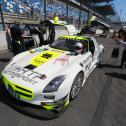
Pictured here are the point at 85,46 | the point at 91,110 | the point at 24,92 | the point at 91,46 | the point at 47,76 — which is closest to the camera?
the point at 24,92

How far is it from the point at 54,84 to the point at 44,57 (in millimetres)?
1287

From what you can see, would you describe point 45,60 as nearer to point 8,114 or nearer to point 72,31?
point 8,114

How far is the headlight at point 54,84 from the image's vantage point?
3635mm

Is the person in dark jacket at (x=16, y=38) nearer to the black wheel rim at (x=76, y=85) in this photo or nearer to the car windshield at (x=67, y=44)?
the car windshield at (x=67, y=44)

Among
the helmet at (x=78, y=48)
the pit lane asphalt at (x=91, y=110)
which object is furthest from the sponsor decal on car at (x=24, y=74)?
the helmet at (x=78, y=48)

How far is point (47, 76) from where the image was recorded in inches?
157

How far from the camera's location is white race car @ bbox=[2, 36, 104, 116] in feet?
11.9

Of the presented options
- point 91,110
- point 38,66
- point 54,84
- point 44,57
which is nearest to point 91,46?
point 44,57

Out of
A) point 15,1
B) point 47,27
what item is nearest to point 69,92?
point 47,27

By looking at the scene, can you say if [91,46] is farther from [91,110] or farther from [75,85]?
[91,110]

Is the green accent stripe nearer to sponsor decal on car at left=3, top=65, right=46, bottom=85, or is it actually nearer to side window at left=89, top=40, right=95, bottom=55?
sponsor decal on car at left=3, top=65, right=46, bottom=85

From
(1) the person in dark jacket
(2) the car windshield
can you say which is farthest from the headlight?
(1) the person in dark jacket

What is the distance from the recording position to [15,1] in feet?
61.5

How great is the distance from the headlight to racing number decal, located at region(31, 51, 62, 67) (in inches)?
30.2
